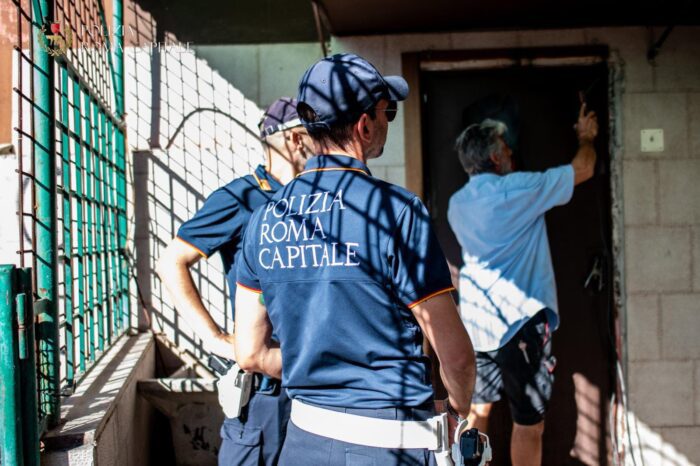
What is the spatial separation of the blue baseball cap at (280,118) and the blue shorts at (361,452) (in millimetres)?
1144

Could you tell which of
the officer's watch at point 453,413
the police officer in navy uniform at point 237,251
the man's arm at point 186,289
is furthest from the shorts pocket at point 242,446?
the officer's watch at point 453,413

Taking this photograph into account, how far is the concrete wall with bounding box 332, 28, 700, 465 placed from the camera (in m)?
3.29

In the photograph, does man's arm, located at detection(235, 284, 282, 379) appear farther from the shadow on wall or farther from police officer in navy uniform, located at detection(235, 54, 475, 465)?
the shadow on wall

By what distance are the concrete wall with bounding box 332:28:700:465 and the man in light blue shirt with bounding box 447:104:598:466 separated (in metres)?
0.49

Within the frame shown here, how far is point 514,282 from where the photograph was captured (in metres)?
2.93

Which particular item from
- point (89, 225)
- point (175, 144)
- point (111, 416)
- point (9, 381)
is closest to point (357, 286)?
point (9, 381)

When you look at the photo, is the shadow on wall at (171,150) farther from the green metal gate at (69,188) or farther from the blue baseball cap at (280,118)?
the blue baseball cap at (280,118)

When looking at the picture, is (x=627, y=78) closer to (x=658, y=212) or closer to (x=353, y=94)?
(x=658, y=212)

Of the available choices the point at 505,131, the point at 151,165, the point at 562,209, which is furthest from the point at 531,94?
the point at 151,165

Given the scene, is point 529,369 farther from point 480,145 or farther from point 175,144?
point 175,144

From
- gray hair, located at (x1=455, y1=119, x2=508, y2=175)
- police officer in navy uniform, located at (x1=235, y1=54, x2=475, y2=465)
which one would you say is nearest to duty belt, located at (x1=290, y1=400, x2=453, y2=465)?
police officer in navy uniform, located at (x1=235, y1=54, x2=475, y2=465)

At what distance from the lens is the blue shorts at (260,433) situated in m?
1.98

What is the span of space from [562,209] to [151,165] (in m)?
2.28

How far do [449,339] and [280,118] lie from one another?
47.7 inches
